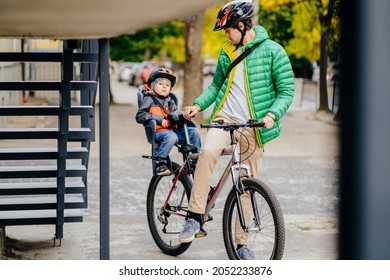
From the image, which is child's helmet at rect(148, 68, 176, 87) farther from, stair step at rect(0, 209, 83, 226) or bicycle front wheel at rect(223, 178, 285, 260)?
stair step at rect(0, 209, 83, 226)

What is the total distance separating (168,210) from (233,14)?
1544mm

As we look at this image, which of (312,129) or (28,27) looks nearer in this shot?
(28,27)

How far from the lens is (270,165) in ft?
38.9

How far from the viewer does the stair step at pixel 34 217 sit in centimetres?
613

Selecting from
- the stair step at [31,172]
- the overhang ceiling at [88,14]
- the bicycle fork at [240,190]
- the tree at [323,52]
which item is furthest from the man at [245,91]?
the tree at [323,52]

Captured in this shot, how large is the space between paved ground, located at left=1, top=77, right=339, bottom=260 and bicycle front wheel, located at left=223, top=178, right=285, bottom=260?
1.12 ft

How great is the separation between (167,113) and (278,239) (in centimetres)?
124

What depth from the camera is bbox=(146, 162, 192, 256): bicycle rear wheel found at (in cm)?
545

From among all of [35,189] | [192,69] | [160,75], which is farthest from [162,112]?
[192,69]

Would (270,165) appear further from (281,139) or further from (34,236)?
(34,236)

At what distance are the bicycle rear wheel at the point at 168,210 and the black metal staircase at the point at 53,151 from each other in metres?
0.66

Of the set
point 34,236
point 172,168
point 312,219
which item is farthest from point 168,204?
point 312,219

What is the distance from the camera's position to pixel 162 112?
17.4 ft
